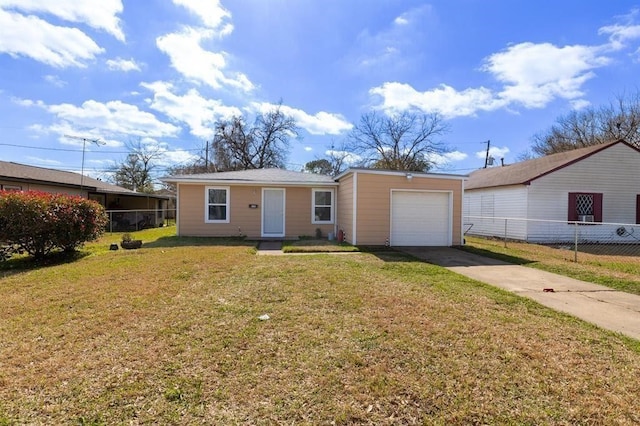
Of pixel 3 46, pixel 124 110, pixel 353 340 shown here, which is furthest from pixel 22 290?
pixel 124 110

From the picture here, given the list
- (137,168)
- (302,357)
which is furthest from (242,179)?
(137,168)

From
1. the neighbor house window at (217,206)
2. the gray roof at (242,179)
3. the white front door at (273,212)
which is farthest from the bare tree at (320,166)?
the neighbor house window at (217,206)

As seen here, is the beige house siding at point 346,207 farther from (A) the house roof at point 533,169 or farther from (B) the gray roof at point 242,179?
(A) the house roof at point 533,169

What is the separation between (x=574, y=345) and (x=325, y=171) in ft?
107

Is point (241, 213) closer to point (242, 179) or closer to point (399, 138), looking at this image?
point (242, 179)

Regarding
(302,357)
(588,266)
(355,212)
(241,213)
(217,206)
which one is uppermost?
(217,206)

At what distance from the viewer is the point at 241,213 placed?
42.8 feet

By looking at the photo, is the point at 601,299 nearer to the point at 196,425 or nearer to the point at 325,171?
the point at 196,425

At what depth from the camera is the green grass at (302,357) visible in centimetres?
233

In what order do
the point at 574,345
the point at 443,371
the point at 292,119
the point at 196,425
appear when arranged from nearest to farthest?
the point at 196,425 → the point at 443,371 → the point at 574,345 → the point at 292,119

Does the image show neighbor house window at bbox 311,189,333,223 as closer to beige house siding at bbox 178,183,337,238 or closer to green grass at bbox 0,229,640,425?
beige house siding at bbox 178,183,337,238

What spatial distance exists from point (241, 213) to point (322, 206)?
3.19 metres

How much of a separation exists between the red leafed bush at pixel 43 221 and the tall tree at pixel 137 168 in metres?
30.4

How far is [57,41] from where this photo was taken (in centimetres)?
1287
